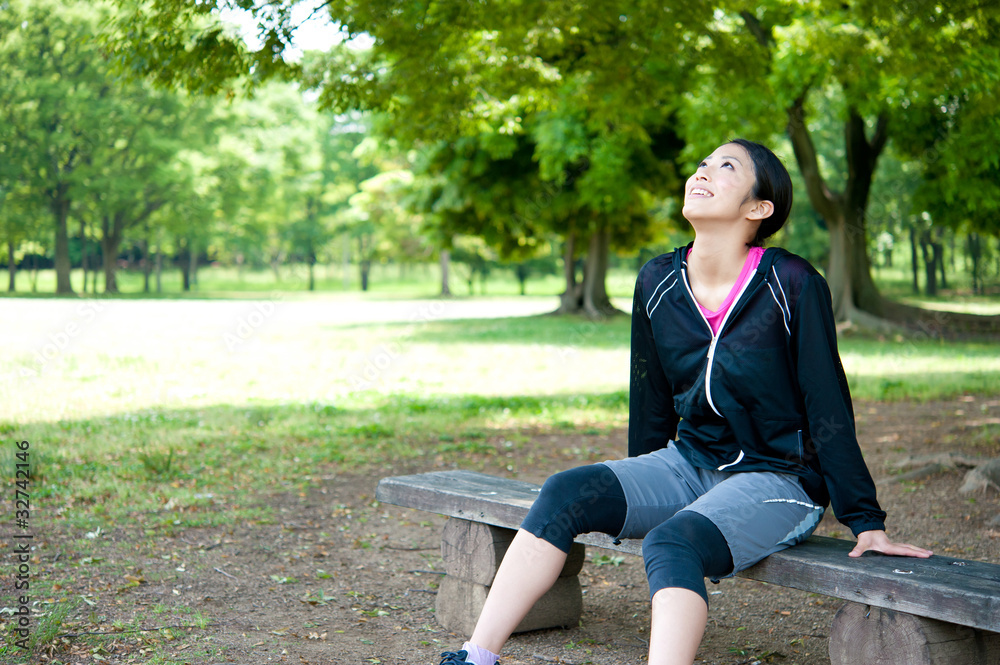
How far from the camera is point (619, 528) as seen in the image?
9.27 feet

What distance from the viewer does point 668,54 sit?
9141 millimetres

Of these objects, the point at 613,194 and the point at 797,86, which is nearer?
the point at 797,86

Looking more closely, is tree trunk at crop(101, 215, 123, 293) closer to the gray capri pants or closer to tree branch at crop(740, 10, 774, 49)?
tree branch at crop(740, 10, 774, 49)

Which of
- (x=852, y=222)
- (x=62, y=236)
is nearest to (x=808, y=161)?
(x=852, y=222)

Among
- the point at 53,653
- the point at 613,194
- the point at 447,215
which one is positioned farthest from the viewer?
the point at 447,215

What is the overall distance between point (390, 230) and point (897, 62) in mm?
44269

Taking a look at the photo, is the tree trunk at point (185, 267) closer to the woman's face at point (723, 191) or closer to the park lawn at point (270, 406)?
the park lawn at point (270, 406)

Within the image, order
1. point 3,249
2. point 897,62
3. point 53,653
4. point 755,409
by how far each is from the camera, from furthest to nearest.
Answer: point 3,249
point 897,62
point 53,653
point 755,409

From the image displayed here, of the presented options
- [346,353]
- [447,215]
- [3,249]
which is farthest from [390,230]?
[346,353]

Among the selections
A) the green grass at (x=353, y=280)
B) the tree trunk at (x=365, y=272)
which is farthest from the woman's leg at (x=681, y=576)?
the tree trunk at (x=365, y=272)

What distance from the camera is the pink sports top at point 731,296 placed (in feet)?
9.43

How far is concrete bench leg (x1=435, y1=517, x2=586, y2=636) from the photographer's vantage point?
349 centimetres

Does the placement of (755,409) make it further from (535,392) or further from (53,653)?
(535,392)

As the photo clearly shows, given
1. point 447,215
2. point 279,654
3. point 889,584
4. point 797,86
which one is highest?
point 797,86
